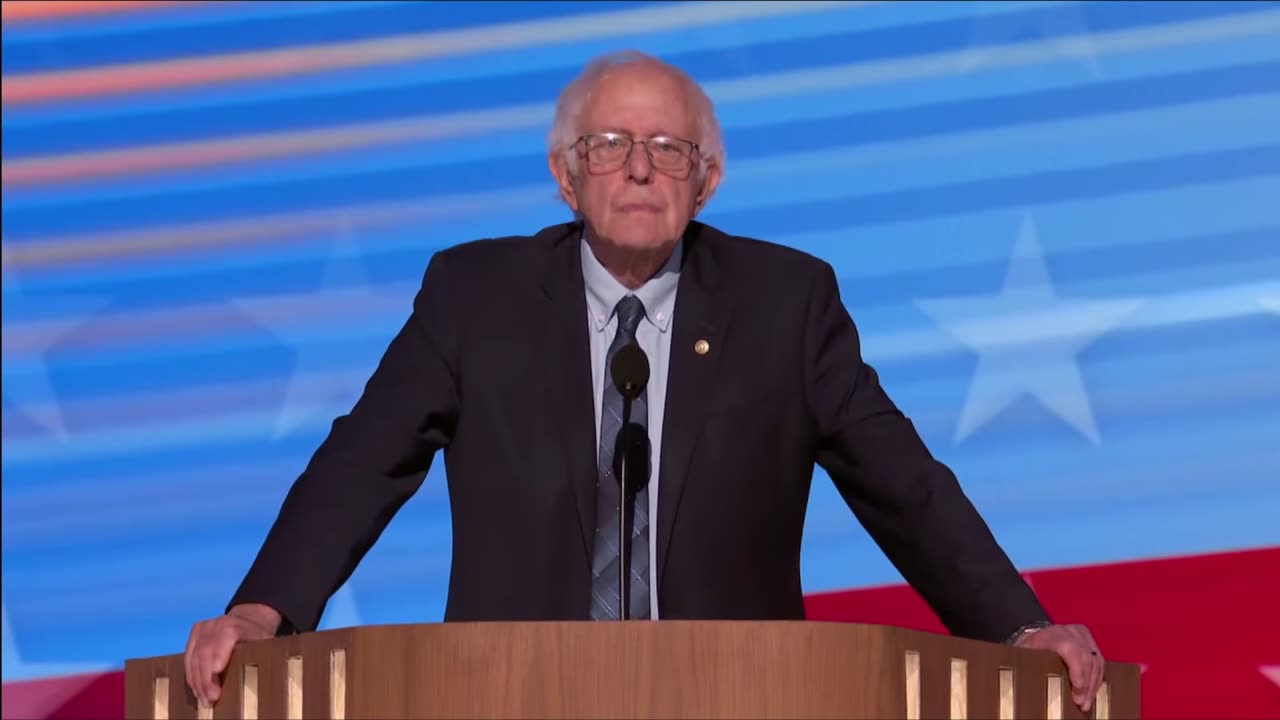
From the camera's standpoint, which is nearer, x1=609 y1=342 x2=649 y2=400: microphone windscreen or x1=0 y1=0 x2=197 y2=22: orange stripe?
x1=609 y1=342 x2=649 y2=400: microphone windscreen

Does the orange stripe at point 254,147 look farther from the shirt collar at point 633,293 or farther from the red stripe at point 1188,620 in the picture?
the red stripe at point 1188,620

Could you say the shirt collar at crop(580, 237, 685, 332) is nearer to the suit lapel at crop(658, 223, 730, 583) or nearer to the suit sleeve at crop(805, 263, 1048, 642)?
the suit lapel at crop(658, 223, 730, 583)

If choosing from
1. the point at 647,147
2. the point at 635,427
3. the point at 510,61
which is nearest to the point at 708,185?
the point at 647,147

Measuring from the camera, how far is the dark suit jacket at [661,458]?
7.96 feet

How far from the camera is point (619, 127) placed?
2.58 m

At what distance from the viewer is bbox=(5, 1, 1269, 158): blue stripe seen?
3.58 meters

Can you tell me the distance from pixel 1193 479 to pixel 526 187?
52.8 inches

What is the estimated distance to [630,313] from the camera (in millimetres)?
2588

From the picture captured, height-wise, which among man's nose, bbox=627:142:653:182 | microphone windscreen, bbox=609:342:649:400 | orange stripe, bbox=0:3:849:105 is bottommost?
microphone windscreen, bbox=609:342:649:400

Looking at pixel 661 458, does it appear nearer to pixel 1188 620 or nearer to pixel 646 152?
pixel 646 152

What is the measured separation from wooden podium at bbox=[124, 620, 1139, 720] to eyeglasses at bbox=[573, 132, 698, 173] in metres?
0.86

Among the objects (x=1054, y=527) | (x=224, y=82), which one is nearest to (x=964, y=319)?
(x=1054, y=527)

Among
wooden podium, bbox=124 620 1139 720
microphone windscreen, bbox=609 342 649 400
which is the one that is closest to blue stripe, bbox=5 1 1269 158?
microphone windscreen, bbox=609 342 649 400

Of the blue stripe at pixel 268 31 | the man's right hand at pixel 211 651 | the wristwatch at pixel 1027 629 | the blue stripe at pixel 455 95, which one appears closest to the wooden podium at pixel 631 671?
the man's right hand at pixel 211 651
